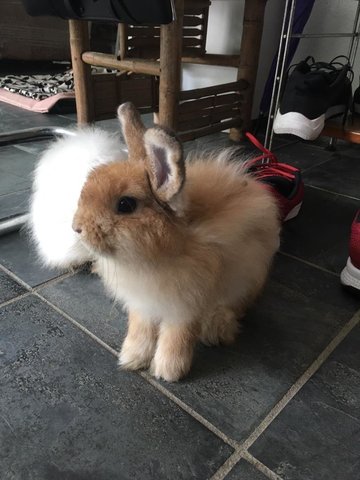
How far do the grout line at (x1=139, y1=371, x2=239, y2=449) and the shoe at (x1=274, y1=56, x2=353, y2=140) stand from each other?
105cm

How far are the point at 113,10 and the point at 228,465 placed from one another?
1089 millimetres

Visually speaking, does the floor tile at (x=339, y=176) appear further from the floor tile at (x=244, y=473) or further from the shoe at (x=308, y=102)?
the floor tile at (x=244, y=473)

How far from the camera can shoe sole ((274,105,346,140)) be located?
1492 mm

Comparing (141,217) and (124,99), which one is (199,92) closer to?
(124,99)

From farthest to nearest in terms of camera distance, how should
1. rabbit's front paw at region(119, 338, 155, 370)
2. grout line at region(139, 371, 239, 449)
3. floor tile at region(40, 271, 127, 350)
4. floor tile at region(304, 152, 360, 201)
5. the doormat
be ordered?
the doormat
floor tile at region(304, 152, 360, 201)
floor tile at region(40, 271, 127, 350)
rabbit's front paw at region(119, 338, 155, 370)
grout line at region(139, 371, 239, 449)

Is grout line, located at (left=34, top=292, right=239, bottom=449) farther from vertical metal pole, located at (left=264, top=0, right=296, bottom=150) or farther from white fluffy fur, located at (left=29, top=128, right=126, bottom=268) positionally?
vertical metal pole, located at (left=264, top=0, right=296, bottom=150)

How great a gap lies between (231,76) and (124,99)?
2.42 ft

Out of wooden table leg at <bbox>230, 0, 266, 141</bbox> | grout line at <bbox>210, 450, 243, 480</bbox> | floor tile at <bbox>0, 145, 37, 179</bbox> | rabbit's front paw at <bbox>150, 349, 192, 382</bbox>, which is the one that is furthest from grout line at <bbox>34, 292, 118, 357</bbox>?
wooden table leg at <bbox>230, 0, 266, 141</bbox>

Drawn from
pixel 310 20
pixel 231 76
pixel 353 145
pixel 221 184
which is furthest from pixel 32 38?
pixel 221 184

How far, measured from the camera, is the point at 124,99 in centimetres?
201

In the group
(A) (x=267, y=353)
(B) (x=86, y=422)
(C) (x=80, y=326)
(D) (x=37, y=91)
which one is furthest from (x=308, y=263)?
(D) (x=37, y=91)

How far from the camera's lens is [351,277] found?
41.7 inches

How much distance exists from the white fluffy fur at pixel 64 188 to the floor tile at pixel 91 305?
0.07 meters

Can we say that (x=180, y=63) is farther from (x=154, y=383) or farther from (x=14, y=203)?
(x=154, y=383)
